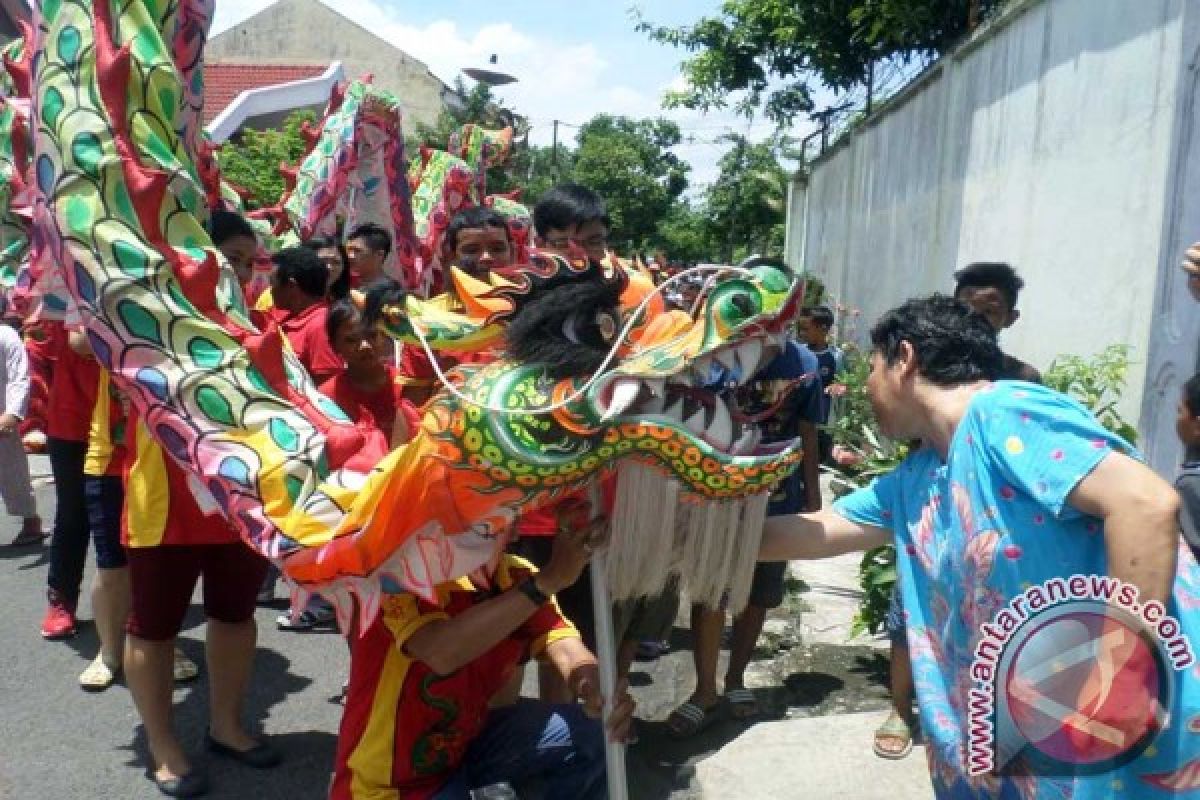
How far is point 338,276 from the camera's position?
4477mm

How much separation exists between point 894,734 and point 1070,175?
3406mm

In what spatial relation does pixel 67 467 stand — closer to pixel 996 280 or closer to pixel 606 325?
pixel 606 325

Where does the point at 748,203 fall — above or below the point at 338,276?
above

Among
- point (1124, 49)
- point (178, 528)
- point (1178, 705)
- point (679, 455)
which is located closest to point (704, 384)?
point (679, 455)

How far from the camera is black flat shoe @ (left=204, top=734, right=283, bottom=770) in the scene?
3279mm

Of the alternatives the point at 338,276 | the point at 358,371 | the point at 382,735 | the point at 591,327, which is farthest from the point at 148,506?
the point at 591,327

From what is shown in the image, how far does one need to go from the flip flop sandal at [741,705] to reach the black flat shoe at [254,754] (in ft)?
5.30

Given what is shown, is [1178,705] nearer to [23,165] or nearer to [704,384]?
[704,384]

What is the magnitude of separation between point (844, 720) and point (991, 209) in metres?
4.36

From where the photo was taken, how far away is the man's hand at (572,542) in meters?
1.70

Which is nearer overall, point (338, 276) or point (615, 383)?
point (615, 383)

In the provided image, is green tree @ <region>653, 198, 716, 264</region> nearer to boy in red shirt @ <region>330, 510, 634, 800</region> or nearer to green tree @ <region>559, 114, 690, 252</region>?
green tree @ <region>559, 114, 690, 252</region>

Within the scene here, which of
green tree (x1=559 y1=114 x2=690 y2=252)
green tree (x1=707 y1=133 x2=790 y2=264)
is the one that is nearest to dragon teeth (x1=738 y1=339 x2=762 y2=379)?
green tree (x1=707 y1=133 x2=790 y2=264)

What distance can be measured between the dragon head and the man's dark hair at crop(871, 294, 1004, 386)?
0.36 metres
